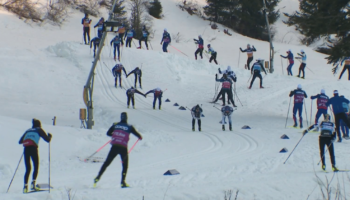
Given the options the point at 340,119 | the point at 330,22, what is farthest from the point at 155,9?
the point at 340,119

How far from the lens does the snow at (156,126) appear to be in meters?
9.25

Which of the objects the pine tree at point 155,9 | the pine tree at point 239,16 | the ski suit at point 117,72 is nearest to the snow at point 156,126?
the ski suit at point 117,72

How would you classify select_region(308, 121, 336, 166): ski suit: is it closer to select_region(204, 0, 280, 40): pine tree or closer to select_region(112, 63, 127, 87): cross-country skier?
select_region(112, 63, 127, 87): cross-country skier

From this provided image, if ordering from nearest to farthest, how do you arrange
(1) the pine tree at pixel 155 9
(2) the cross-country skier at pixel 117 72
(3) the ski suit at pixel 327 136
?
(3) the ski suit at pixel 327 136 < (2) the cross-country skier at pixel 117 72 < (1) the pine tree at pixel 155 9

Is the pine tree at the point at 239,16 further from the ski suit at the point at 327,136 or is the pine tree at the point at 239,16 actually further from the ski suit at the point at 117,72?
the ski suit at the point at 327,136

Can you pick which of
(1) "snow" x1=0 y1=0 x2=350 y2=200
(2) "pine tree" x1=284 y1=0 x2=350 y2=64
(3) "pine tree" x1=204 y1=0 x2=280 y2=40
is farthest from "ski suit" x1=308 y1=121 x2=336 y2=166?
(3) "pine tree" x1=204 y1=0 x2=280 y2=40

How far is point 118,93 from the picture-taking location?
24250 millimetres

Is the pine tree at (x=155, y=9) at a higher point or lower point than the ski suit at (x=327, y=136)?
higher

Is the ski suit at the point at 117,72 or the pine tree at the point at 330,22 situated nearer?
the pine tree at the point at 330,22

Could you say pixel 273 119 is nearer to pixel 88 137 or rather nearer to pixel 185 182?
pixel 88 137

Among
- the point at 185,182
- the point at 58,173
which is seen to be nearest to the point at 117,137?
the point at 185,182

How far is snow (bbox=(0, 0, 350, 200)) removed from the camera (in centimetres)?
925

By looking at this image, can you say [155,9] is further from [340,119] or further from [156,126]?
[340,119]

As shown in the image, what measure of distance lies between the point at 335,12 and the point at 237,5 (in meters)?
37.1
